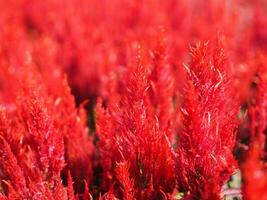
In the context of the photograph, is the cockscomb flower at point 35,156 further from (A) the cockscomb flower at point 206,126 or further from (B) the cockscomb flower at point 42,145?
(A) the cockscomb flower at point 206,126

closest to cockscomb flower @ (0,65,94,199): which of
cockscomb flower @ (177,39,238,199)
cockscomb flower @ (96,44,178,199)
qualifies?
cockscomb flower @ (96,44,178,199)

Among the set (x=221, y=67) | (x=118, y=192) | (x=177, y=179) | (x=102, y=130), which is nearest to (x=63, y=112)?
(x=102, y=130)

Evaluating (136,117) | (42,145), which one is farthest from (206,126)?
(42,145)

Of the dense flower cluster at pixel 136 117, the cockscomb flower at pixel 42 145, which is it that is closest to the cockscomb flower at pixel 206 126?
the dense flower cluster at pixel 136 117

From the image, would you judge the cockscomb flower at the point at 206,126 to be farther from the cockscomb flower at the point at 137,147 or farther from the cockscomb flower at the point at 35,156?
the cockscomb flower at the point at 35,156

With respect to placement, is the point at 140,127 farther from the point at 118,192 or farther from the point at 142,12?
the point at 142,12

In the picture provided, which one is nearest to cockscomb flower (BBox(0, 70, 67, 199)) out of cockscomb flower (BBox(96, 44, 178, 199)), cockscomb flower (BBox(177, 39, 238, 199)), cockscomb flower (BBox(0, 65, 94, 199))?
cockscomb flower (BBox(0, 65, 94, 199))

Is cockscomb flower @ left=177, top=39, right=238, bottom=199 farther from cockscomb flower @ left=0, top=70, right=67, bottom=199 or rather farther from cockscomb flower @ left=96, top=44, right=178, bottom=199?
cockscomb flower @ left=0, top=70, right=67, bottom=199
